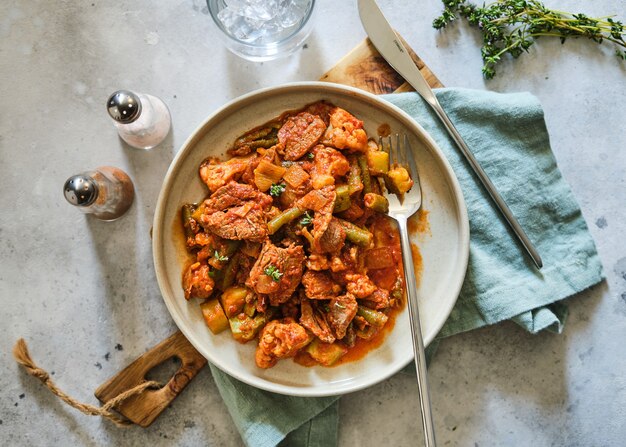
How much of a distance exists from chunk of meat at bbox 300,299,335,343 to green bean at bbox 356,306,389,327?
0.79ft

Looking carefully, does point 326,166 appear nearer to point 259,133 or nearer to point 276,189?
point 276,189

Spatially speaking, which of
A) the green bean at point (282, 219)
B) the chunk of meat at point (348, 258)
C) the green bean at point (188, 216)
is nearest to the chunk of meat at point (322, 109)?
the green bean at point (282, 219)

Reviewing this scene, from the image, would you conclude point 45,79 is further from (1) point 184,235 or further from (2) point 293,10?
(2) point 293,10

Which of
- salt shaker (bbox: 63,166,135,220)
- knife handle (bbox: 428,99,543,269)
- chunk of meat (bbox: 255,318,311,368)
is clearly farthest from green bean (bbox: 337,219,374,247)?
salt shaker (bbox: 63,166,135,220)

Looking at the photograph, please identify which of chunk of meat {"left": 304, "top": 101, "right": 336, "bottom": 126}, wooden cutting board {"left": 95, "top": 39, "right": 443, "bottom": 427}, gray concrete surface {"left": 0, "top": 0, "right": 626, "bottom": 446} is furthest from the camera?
gray concrete surface {"left": 0, "top": 0, "right": 626, "bottom": 446}

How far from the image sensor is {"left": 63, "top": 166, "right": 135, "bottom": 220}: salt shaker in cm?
344

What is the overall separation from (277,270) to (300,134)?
3.16ft

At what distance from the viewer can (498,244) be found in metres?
3.72

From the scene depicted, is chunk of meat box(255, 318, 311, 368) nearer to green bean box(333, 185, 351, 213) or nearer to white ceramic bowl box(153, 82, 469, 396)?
white ceramic bowl box(153, 82, 469, 396)

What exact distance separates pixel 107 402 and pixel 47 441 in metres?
0.69

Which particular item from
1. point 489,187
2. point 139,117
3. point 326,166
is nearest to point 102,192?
point 139,117

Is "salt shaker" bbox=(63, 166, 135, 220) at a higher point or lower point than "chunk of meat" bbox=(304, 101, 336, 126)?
lower

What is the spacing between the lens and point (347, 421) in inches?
155

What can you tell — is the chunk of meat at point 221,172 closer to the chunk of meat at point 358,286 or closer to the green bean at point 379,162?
the green bean at point 379,162
